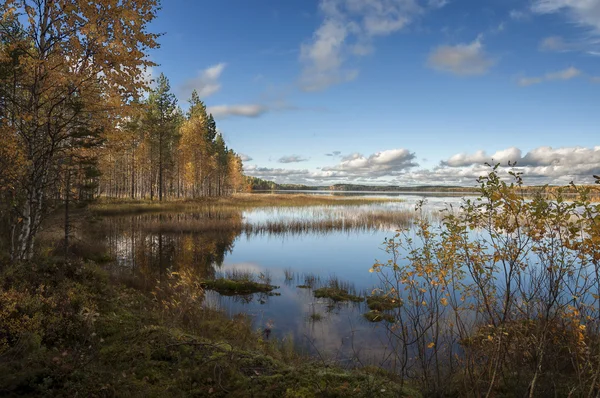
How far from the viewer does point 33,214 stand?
314 inches

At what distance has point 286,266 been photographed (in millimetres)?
16281

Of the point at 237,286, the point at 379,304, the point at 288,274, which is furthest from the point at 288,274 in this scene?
the point at 379,304

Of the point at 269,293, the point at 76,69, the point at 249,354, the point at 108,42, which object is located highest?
the point at 108,42

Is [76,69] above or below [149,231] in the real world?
above

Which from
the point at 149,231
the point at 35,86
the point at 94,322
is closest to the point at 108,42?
the point at 35,86

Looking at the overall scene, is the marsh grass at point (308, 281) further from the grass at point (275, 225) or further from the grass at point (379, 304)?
the grass at point (275, 225)

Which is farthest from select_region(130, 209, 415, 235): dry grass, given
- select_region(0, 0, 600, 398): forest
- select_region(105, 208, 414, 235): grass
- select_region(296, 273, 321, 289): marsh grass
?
select_region(296, 273, 321, 289): marsh grass

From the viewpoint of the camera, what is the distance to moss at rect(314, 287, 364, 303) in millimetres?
11352

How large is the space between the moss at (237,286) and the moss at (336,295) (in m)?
1.93

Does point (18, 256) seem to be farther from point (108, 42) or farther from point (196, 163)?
point (196, 163)

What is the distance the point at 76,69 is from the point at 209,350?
8.47 m

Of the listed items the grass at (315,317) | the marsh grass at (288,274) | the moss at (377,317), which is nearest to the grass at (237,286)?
the marsh grass at (288,274)

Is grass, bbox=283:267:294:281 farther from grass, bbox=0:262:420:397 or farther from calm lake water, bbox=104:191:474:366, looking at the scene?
grass, bbox=0:262:420:397

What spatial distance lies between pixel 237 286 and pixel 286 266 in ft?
13.8
